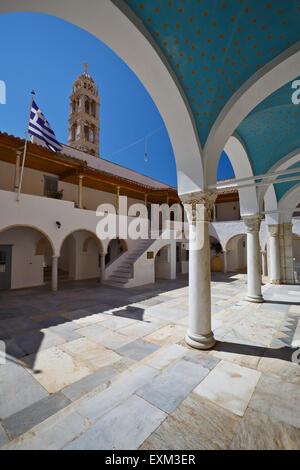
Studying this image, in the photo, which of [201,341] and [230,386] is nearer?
[230,386]

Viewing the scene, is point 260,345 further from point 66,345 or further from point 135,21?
point 135,21

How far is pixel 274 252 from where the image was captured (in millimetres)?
12062

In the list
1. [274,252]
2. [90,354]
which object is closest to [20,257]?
[90,354]

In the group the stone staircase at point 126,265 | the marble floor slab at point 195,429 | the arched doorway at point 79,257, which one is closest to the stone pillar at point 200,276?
the marble floor slab at point 195,429

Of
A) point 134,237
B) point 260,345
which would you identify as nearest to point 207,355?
point 260,345

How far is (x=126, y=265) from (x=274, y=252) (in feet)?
28.4

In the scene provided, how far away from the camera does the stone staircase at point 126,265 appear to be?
12453mm

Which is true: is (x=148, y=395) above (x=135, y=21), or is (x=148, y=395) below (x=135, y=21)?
below

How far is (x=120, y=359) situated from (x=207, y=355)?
66.2 inches

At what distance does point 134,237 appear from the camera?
15.1 metres

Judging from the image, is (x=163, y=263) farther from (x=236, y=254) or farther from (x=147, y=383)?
(x=147, y=383)

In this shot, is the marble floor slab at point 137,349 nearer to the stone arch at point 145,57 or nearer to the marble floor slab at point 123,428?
the marble floor slab at point 123,428

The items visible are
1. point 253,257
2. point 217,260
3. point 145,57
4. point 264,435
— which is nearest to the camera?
point 264,435

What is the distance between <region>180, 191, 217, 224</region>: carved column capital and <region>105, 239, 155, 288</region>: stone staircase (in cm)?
838
